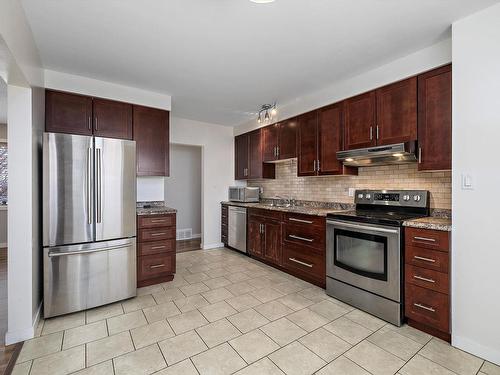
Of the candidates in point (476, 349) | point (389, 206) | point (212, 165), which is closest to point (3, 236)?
point (212, 165)

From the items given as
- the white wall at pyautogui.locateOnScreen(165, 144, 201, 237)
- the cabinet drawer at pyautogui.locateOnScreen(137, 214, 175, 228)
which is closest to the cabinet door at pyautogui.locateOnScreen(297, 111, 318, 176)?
the cabinet drawer at pyautogui.locateOnScreen(137, 214, 175, 228)

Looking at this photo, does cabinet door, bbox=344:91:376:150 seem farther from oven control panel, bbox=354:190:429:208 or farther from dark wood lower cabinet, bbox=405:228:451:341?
dark wood lower cabinet, bbox=405:228:451:341

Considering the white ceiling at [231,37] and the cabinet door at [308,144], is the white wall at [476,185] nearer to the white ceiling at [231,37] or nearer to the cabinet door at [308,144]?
the white ceiling at [231,37]

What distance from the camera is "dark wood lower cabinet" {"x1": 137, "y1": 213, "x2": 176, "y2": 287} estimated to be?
3.13 metres

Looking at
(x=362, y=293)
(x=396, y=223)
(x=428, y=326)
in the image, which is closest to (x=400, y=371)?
(x=428, y=326)

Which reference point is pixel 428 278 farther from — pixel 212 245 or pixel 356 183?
pixel 212 245

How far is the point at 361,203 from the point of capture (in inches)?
128

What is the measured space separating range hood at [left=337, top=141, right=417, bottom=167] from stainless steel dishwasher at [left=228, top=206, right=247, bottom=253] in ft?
6.67

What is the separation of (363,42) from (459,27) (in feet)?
2.28

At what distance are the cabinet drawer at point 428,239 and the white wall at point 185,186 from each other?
4838 mm

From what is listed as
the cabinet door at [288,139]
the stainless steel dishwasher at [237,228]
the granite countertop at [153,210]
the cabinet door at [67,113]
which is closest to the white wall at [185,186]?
the stainless steel dishwasher at [237,228]

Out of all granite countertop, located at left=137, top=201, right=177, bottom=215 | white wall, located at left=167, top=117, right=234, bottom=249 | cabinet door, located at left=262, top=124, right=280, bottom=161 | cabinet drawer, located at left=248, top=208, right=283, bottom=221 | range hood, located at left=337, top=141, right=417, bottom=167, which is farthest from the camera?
white wall, located at left=167, top=117, right=234, bottom=249

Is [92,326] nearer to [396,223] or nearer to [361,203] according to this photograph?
[396,223]

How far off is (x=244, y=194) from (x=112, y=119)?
2.57m
